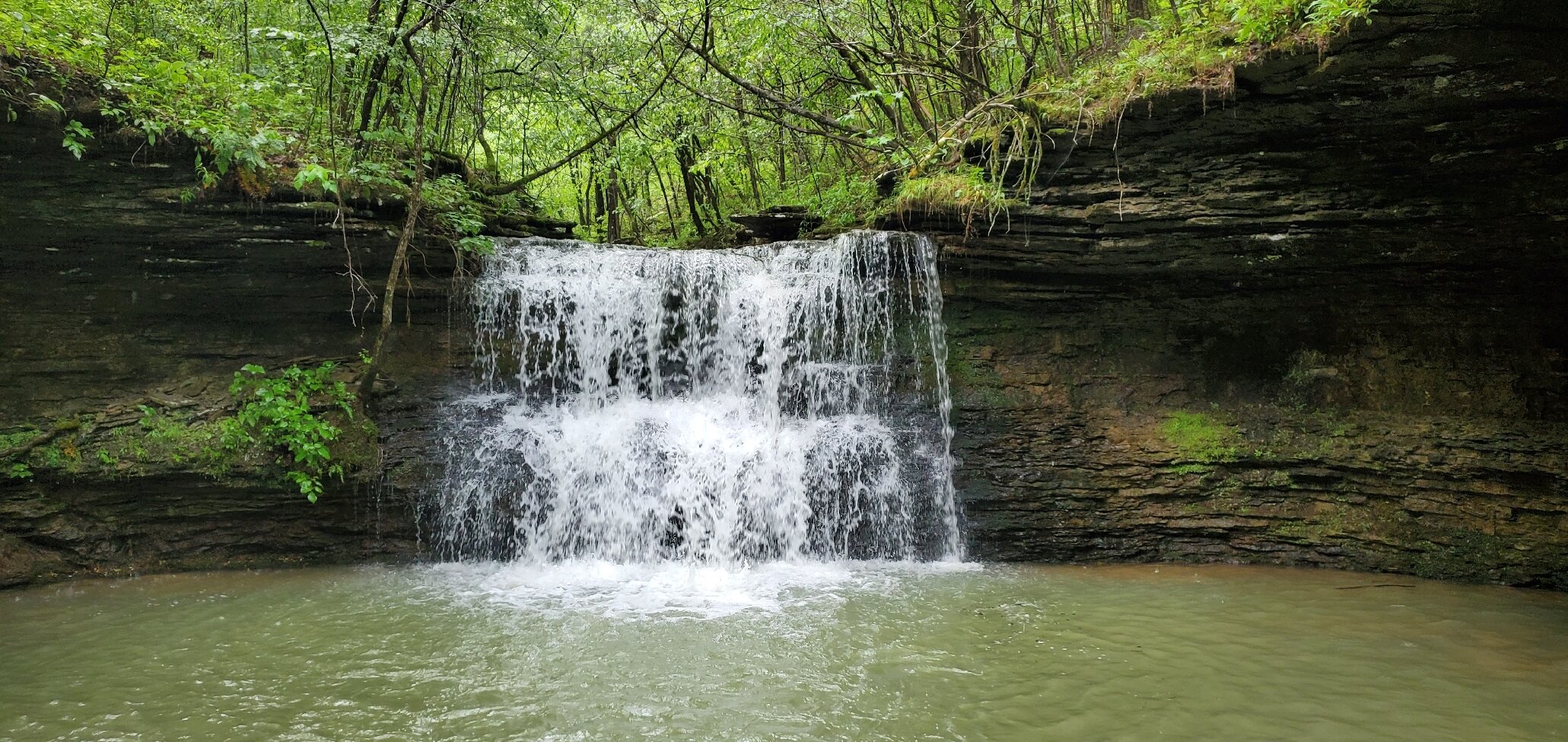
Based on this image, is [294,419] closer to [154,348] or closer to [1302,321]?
[154,348]

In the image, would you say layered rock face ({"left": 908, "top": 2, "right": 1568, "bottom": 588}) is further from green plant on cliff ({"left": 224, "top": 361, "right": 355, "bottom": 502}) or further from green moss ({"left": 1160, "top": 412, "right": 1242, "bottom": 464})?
green plant on cliff ({"left": 224, "top": 361, "right": 355, "bottom": 502})

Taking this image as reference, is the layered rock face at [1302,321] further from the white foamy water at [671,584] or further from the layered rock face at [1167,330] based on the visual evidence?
the white foamy water at [671,584]

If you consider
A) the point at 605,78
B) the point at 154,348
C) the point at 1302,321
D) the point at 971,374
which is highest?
the point at 605,78

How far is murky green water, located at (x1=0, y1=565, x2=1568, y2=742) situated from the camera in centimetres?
367

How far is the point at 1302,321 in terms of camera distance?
7.67m

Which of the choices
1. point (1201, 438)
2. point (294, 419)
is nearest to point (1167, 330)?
point (1201, 438)

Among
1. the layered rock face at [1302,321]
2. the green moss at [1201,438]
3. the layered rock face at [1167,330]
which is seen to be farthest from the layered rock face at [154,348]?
the green moss at [1201,438]

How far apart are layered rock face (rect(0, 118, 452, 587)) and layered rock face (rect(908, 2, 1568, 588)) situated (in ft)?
19.3

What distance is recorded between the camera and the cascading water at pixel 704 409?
7.31 metres

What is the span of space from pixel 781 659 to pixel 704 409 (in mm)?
3965

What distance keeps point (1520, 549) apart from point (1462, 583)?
55cm

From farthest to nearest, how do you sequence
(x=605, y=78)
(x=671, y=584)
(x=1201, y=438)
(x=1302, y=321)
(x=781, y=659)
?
1. (x=605, y=78)
2. (x=1302, y=321)
3. (x=1201, y=438)
4. (x=671, y=584)
5. (x=781, y=659)

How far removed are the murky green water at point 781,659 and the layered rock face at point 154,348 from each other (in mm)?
578

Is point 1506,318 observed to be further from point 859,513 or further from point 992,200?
point 859,513
